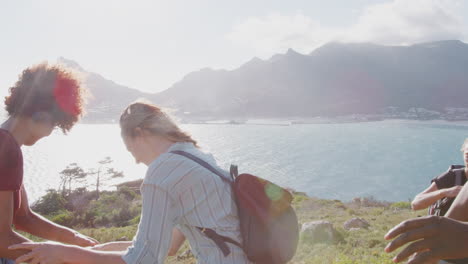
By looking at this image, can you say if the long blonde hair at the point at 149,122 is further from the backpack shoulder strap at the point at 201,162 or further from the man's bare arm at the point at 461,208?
the man's bare arm at the point at 461,208

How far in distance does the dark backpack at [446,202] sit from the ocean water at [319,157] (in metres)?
35.6

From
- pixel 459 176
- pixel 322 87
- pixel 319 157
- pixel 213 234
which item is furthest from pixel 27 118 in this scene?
pixel 322 87

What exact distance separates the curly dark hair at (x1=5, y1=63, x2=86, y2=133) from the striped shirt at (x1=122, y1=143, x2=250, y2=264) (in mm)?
768

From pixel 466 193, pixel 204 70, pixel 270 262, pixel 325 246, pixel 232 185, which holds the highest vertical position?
pixel 204 70

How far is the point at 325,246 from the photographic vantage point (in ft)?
24.0

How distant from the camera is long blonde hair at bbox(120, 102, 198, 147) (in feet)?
5.14

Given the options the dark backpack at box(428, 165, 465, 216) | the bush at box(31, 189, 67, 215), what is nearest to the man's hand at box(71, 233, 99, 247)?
the dark backpack at box(428, 165, 465, 216)

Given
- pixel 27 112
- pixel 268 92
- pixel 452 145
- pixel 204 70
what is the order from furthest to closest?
pixel 204 70, pixel 268 92, pixel 452 145, pixel 27 112

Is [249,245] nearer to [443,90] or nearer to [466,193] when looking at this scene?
[466,193]

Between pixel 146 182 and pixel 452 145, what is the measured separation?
10608cm

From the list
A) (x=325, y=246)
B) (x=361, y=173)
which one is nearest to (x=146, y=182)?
(x=325, y=246)

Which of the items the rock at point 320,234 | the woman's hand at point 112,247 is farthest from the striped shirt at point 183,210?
the rock at point 320,234

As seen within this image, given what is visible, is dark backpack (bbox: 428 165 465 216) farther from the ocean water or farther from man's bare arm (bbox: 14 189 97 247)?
the ocean water

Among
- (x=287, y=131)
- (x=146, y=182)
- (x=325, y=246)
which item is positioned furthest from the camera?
(x=287, y=131)
